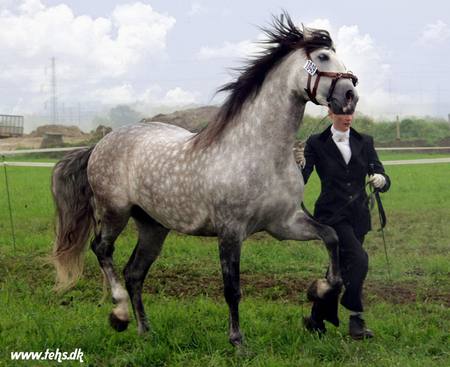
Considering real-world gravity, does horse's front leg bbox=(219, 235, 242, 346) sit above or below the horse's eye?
below

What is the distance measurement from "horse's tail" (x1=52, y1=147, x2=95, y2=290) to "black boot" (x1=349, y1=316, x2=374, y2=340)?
261cm

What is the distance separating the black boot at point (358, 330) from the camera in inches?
206

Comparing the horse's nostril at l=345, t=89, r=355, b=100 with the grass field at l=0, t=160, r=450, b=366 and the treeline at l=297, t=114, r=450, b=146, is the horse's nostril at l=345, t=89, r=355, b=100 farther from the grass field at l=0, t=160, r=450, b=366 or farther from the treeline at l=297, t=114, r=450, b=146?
the treeline at l=297, t=114, r=450, b=146

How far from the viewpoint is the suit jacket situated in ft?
17.7

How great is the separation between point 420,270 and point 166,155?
4243 mm

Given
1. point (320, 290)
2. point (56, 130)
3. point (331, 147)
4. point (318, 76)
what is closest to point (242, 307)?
point (320, 290)

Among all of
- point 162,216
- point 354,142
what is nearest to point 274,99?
point 354,142

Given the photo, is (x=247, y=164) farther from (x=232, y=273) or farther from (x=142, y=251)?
(x=142, y=251)

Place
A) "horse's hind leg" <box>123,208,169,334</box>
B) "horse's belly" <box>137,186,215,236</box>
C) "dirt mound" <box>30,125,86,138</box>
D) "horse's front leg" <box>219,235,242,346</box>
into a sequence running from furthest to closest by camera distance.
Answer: "dirt mound" <box>30,125,86,138</box>, "horse's hind leg" <box>123,208,169,334</box>, "horse's belly" <box>137,186,215,236</box>, "horse's front leg" <box>219,235,242,346</box>

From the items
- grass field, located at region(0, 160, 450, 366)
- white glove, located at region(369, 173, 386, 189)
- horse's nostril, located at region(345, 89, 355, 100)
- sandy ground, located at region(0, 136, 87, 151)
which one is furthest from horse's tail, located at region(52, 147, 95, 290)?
sandy ground, located at region(0, 136, 87, 151)

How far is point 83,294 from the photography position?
7.12m

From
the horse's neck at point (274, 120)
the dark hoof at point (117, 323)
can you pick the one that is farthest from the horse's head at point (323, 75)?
the dark hoof at point (117, 323)

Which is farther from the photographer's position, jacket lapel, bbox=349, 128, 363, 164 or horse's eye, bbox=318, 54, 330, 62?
jacket lapel, bbox=349, 128, 363, 164

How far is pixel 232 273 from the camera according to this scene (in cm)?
484
